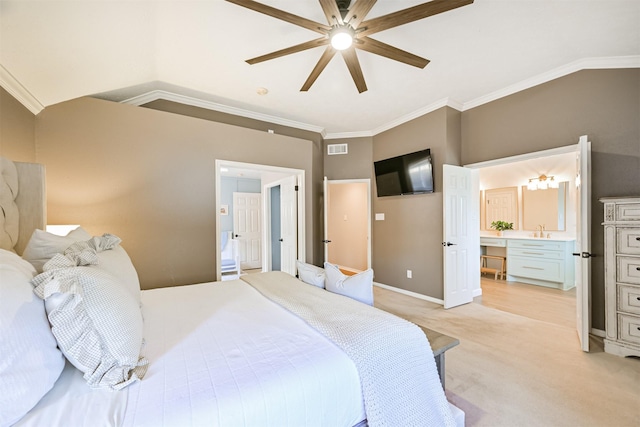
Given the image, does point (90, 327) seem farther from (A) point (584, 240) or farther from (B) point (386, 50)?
(A) point (584, 240)

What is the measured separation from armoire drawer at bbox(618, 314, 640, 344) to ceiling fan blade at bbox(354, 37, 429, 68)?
9.28 feet

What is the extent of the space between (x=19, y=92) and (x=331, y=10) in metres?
2.55

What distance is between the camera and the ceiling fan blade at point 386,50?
1982mm

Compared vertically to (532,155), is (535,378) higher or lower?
lower

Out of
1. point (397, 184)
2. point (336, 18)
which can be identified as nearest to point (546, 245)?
point (397, 184)

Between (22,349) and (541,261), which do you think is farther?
(541,261)

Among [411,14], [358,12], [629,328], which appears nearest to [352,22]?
[358,12]

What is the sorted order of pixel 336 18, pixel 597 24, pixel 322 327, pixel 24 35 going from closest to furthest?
pixel 322 327, pixel 24 35, pixel 336 18, pixel 597 24

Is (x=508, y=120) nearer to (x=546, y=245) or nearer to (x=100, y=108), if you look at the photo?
(x=546, y=245)

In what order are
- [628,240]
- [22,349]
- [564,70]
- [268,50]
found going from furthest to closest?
[564,70] < [268,50] < [628,240] < [22,349]

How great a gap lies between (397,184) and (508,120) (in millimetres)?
1646

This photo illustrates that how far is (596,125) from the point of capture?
272 centimetres

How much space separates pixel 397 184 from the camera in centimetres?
427

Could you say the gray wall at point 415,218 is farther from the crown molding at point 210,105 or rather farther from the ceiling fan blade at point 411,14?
the ceiling fan blade at point 411,14
